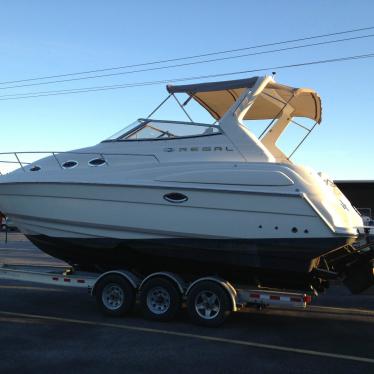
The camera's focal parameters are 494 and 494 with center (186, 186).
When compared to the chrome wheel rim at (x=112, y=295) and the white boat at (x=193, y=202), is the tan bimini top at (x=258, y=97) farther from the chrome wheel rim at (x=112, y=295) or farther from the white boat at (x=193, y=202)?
the chrome wheel rim at (x=112, y=295)

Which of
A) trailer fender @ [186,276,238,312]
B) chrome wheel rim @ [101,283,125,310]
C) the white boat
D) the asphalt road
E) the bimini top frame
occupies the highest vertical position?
the bimini top frame

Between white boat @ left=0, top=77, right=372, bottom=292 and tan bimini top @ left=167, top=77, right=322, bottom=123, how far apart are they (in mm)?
28

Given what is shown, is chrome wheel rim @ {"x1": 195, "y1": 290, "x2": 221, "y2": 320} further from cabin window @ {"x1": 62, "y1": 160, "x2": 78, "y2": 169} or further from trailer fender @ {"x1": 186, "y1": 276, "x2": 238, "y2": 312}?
cabin window @ {"x1": 62, "y1": 160, "x2": 78, "y2": 169}

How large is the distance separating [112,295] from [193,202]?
2.06 meters

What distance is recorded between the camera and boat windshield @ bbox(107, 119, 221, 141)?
322 inches

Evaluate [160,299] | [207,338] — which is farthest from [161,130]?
[207,338]

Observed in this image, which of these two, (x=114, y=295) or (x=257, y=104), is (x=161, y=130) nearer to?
(x=257, y=104)

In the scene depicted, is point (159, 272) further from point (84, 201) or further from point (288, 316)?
point (288, 316)

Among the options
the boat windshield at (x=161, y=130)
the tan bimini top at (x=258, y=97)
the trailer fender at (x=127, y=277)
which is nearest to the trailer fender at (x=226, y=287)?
the trailer fender at (x=127, y=277)

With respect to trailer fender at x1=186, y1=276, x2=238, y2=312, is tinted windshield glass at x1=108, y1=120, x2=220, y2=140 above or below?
above

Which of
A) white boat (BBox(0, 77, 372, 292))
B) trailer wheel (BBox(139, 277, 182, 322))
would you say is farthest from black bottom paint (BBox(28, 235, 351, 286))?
trailer wheel (BBox(139, 277, 182, 322))

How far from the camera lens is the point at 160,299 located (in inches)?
305

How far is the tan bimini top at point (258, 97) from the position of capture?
843 cm

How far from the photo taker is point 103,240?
812cm
